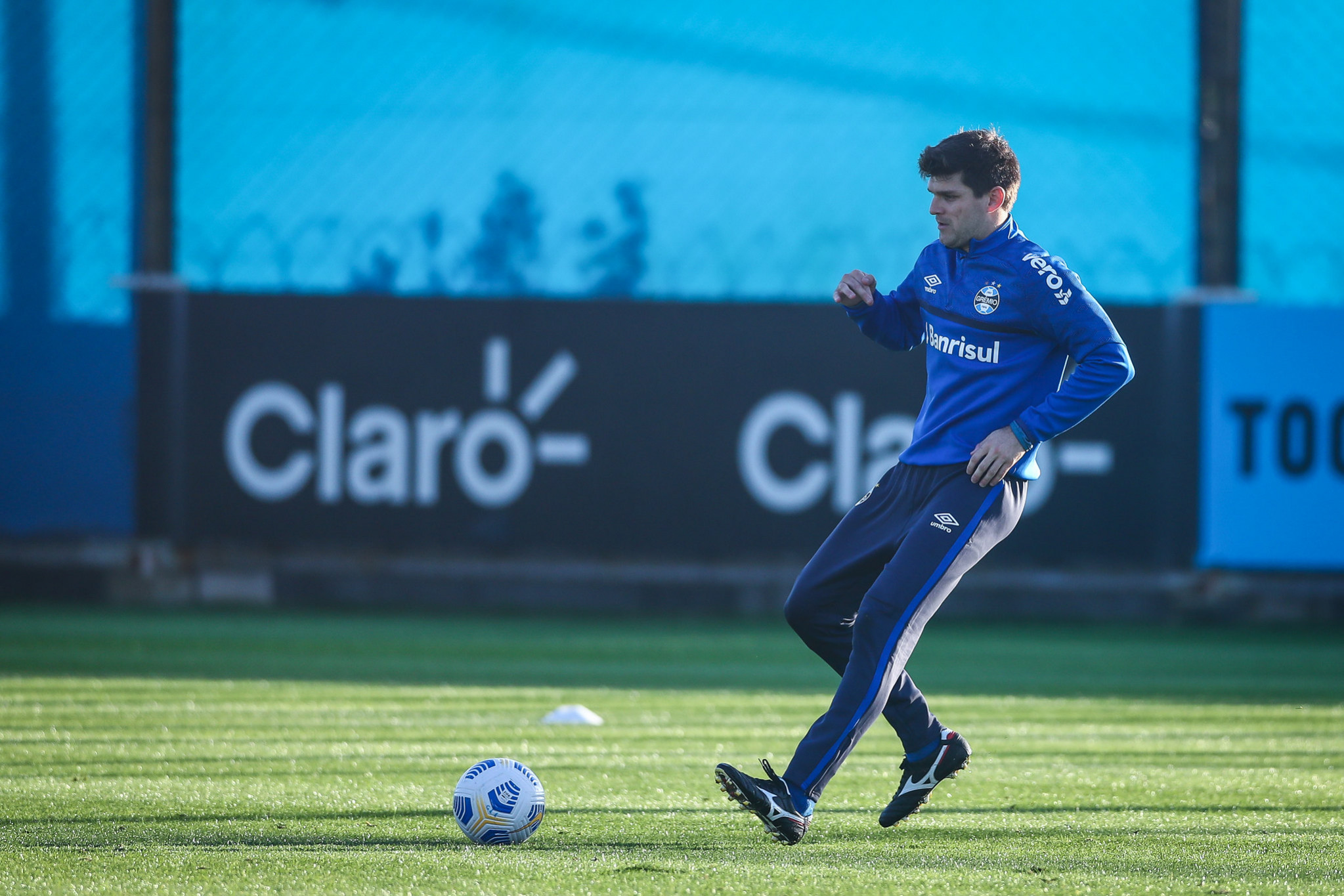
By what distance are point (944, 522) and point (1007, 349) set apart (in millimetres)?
496

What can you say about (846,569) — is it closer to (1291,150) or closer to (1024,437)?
(1024,437)

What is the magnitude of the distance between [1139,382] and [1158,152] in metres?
1.86

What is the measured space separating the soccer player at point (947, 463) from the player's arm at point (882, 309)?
31 millimetres

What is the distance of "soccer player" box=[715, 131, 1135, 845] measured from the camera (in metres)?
4.02

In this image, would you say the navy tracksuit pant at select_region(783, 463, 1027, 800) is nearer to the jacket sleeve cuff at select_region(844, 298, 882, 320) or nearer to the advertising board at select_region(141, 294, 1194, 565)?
the jacket sleeve cuff at select_region(844, 298, 882, 320)

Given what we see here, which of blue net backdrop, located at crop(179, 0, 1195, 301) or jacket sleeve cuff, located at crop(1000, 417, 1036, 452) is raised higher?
blue net backdrop, located at crop(179, 0, 1195, 301)

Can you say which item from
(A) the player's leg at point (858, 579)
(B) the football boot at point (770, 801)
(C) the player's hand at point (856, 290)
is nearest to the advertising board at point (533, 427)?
(C) the player's hand at point (856, 290)

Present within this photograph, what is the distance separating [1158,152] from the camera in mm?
11453

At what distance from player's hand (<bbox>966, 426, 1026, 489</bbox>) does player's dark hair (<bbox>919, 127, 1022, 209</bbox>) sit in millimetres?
646

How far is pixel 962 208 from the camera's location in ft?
13.5

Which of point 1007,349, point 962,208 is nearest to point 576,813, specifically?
point 1007,349

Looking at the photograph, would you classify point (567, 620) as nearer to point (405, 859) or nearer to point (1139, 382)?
point (1139, 382)

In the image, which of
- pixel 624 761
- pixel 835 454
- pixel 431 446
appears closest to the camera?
pixel 624 761

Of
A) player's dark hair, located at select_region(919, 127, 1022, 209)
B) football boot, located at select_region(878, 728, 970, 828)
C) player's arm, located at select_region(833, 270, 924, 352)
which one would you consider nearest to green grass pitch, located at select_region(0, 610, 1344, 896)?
football boot, located at select_region(878, 728, 970, 828)
